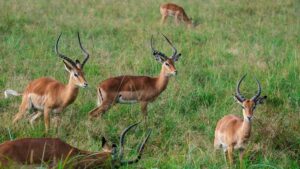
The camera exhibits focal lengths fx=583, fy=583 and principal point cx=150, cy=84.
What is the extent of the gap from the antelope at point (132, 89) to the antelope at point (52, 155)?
2.40 meters

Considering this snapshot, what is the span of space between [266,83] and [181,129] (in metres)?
2.06

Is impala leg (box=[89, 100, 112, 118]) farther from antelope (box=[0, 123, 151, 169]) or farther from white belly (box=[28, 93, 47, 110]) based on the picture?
antelope (box=[0, 123, 151, 169])

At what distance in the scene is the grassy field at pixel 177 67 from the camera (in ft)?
17.3

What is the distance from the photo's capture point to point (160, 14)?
13867 mm

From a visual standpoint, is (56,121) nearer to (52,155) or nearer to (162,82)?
(162,82)

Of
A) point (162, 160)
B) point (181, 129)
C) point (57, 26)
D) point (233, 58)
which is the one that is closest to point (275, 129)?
point (181, 129)

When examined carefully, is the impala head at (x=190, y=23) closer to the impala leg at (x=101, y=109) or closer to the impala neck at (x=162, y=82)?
the impala neck at (x=162, y=82)

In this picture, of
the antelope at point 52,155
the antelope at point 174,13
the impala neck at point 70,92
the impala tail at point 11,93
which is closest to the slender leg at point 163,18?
the antelope at point 174,13

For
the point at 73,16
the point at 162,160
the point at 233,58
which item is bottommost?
the point at 162,160

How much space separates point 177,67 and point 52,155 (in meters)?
4.75

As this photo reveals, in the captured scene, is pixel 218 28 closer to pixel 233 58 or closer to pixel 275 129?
pixel 233 58

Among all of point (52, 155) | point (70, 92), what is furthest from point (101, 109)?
point (52, 155)

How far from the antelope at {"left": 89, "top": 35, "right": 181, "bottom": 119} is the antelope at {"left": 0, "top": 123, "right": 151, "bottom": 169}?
7.88 feet

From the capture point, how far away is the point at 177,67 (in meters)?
8.38
